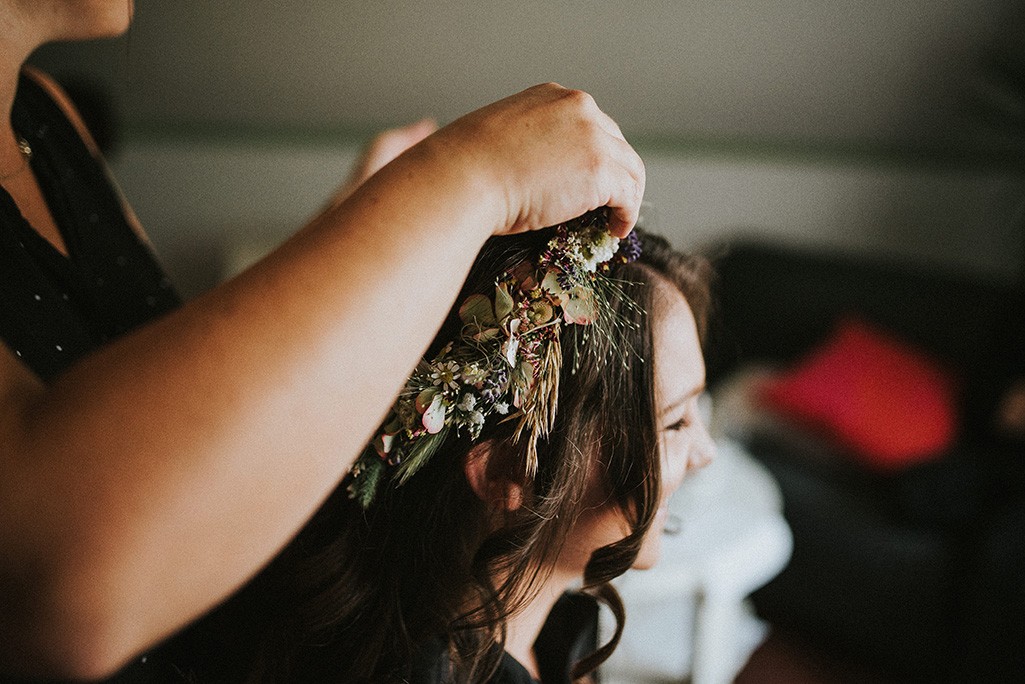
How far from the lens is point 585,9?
6.50 ft

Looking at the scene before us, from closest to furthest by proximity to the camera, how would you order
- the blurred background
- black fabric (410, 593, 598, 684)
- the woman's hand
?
the woman's hand, black fabric (410, 593, 598, 684), the blurred background

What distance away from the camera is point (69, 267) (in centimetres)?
84

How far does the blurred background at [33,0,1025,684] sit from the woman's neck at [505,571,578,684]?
52 centimetres

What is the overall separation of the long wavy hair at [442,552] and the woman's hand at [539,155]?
0.28m

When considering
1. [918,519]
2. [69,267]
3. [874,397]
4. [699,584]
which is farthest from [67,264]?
[874,397]

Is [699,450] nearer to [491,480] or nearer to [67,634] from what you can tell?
[491,480]

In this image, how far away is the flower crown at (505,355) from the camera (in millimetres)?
725

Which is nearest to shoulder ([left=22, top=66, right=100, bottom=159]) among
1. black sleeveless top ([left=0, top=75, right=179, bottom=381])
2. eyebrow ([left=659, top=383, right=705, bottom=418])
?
black sleeveless top ([left=0, top=75, right=179, bottom=381])

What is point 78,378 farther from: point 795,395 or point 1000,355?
point 1000,355

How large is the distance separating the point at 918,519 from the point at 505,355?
1.99 m

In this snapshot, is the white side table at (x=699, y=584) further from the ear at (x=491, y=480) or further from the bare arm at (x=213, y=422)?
the bare arm at (x=213, y=422)

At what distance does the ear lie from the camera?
837mm

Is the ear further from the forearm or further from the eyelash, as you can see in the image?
the forearm

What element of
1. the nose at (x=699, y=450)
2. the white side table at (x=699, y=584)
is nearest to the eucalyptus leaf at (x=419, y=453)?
the nose at (x=699, y=450)
